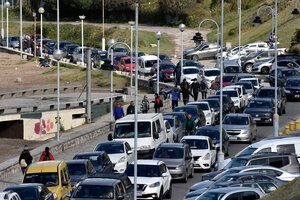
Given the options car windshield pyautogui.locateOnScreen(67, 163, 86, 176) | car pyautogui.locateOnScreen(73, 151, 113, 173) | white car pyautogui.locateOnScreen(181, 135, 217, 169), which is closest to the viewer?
car windshield pyautogui.locateOnScreen(67, 163, 86, 176)

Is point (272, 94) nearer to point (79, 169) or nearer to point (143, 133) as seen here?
point (143, 133)

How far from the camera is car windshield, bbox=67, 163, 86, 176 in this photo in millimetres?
25492

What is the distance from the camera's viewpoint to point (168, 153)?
28.9 metres

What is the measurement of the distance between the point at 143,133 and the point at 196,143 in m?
2.19

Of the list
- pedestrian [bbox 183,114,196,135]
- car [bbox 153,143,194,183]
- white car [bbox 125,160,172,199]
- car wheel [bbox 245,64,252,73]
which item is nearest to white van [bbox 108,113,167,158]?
car [bbox 153,143,194,183]

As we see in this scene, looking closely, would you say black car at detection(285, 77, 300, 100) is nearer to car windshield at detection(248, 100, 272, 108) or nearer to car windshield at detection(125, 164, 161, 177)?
car windshield at detection(248, 100, 272, 108)

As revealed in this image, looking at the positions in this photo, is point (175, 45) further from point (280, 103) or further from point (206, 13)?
point (280, 103)

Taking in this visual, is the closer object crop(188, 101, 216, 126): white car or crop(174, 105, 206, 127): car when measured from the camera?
crop(174, 105, 206, 127): car

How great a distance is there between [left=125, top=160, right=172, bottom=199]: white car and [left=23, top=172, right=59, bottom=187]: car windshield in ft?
8.69

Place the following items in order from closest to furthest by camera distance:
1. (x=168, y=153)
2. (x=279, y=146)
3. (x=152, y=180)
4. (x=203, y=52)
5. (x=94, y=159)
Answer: (x=152, y=180)
(x=279, y=146)
(x=94, y=159)
(x=168, y=153)
(x=203, y=52)

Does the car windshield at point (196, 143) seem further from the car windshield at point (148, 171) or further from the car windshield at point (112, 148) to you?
the car windshield at point (148, 171)

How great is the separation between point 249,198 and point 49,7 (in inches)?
3485

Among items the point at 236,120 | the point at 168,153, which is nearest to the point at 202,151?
the point at 168,153

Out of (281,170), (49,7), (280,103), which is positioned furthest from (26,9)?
(281,170)
